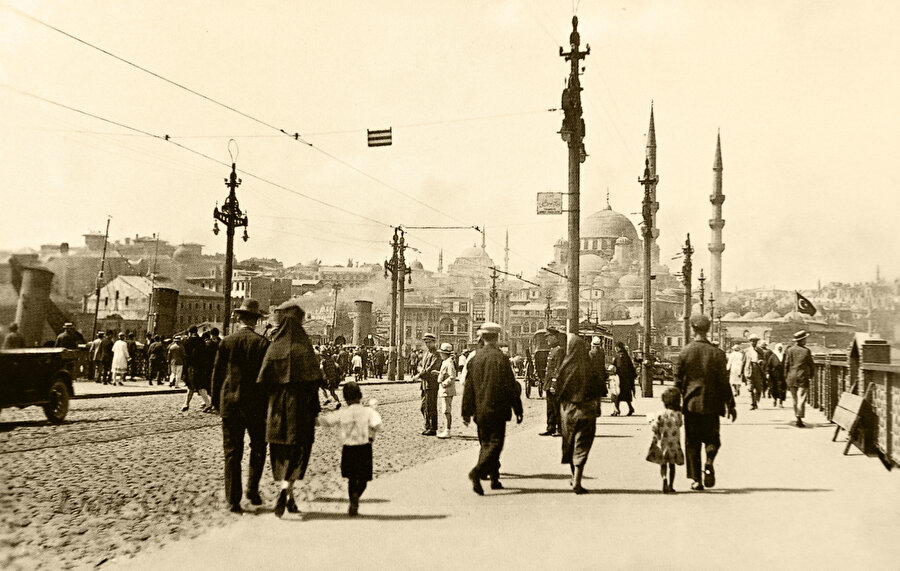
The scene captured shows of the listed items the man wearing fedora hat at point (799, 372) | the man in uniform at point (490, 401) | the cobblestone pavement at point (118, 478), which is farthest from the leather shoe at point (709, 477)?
the man wearing fedora hat at point (799, 372)

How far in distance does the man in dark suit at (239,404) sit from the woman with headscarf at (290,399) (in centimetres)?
18

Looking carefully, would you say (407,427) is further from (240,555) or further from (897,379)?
(240,555)

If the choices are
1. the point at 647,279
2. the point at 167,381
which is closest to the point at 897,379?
the point at 647,279

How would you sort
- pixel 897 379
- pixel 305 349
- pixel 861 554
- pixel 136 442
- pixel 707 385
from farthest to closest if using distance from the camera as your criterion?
pixel 136 442 → pixel 897 379 → pixel 707 385 → pixel 305 349 → pixel 861 554

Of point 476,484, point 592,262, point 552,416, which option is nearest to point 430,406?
point 552,416

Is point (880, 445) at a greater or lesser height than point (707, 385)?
lesser

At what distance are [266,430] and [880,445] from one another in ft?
22.4

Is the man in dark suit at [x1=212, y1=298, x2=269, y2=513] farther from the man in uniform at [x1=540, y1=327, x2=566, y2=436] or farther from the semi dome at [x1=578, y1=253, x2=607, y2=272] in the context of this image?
the semi dome at [x1=578, y1=253, x2=607, y2=272]

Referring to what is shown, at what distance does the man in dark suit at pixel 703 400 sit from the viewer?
7.65 meters

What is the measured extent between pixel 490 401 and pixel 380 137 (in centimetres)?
1107

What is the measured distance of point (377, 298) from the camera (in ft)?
409

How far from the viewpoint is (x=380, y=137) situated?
698 inches

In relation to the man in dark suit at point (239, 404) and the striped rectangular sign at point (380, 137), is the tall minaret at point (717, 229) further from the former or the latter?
the man in dark suit at point (239, 404)

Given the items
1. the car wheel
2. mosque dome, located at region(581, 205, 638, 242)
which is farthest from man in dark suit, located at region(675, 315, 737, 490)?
mosque dome, located at region(581, 205, 638, 242)
